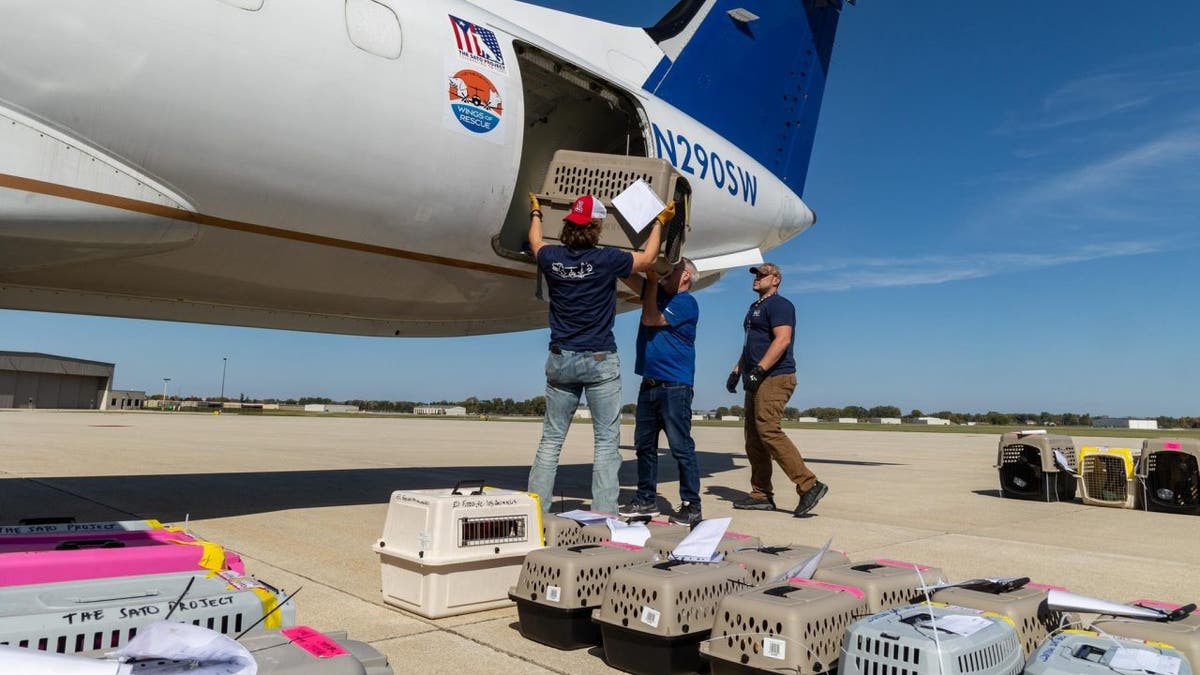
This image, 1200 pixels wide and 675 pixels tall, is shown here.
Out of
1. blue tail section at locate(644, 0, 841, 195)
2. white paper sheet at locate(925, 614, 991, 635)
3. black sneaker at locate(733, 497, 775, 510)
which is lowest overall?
black sneaker at locate(733, 497, 775, 510)

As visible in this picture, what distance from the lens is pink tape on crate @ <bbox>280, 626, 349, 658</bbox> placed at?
1.49 metres

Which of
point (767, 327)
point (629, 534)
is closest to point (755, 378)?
point (767, 327)

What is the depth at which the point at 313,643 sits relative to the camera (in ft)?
5.07

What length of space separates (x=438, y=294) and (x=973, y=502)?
491cm

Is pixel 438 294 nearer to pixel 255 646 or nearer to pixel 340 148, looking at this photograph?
pixel 340 148

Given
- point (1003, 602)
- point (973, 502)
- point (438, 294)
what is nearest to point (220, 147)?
point (438, 294)

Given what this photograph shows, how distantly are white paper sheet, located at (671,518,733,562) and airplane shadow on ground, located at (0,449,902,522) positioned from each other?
2.61 m

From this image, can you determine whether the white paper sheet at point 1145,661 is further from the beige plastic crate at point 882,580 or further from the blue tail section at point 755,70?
the blue tail section at point 755,70

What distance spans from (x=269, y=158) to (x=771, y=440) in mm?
3591

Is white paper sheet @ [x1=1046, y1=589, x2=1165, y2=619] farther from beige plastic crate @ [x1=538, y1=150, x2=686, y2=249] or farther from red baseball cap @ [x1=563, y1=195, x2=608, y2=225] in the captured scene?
beige plastic crate @ [x1=538, y1=150, x2=686, y2=249]

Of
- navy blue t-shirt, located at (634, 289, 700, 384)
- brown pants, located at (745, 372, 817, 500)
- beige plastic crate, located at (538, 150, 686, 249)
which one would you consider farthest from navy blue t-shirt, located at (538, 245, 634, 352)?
brown pants, located at (745, 372, 817, 500)

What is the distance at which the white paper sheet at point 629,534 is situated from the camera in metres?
2.88

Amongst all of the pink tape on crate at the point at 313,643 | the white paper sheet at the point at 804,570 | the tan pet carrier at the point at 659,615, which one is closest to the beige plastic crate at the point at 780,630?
the tan pet carrier at the point at 659,615

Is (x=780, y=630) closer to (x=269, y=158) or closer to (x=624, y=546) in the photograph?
(x=624, y=546)
